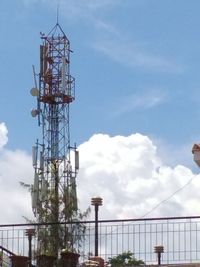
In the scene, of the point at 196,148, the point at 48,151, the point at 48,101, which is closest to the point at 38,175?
the point at 48,151

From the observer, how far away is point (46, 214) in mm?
38281

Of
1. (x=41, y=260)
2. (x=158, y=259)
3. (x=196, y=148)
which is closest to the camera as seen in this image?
(x=196, y=148)

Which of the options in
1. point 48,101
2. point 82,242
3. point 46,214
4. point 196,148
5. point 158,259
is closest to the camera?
point 196,148

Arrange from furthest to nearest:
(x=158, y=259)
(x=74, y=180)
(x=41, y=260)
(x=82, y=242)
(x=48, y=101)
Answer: (x=48, y=101) < (x=74, y=180) < (x=82, y=242) < (x=158, y=259) < (x=41, y=260)

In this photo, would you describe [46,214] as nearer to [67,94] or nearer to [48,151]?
[48,151]

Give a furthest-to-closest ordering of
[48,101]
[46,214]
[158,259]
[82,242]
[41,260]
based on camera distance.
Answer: [48,101] < [46,214] < [82,242] < [158,259] < [41,260]

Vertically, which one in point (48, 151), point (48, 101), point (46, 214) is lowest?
point (46, 214)

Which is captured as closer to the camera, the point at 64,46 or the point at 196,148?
the point at 196,148

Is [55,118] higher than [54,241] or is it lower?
higher

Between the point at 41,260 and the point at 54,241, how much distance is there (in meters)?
11.6

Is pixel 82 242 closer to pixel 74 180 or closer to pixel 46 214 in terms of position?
pixel 46 214

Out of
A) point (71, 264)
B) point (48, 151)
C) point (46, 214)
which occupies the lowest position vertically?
point (71, 264)

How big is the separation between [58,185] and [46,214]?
180cm

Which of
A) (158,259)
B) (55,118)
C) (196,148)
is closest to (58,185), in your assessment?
(55,118)
